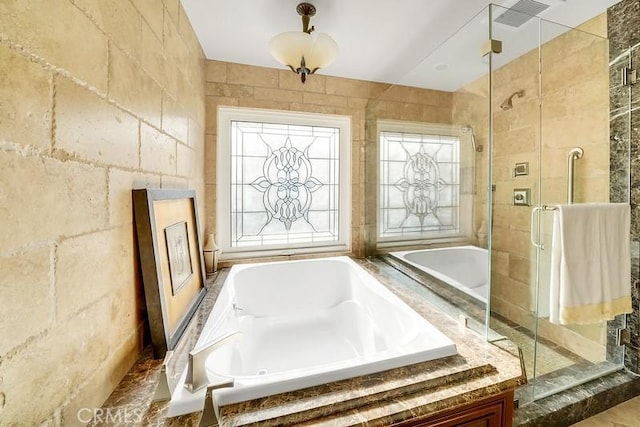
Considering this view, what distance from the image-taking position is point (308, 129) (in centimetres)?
233

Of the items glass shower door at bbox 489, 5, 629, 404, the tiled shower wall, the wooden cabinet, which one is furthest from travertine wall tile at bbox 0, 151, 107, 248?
the tiled shower wall

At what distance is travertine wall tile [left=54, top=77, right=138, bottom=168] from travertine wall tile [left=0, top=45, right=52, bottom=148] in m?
0.03

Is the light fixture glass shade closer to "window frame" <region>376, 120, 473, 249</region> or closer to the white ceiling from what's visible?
the white ceiling

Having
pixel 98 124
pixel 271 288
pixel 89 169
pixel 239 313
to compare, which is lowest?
pixel 239 313

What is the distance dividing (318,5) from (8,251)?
171cm

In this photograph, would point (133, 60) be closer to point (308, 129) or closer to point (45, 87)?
point (45, 87)

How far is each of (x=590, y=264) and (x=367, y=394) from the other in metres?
1.40

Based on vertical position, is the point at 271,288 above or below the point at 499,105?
below

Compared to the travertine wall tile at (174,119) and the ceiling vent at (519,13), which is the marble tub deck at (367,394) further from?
the ceiling vent at (519,13)

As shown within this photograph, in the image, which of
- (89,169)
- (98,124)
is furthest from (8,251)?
(98,124)

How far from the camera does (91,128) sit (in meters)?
0.69

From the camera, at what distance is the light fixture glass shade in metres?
1.30

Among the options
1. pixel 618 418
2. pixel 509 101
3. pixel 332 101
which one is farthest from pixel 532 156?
pixel 332 101

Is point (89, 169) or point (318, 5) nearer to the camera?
point (89, 169)
